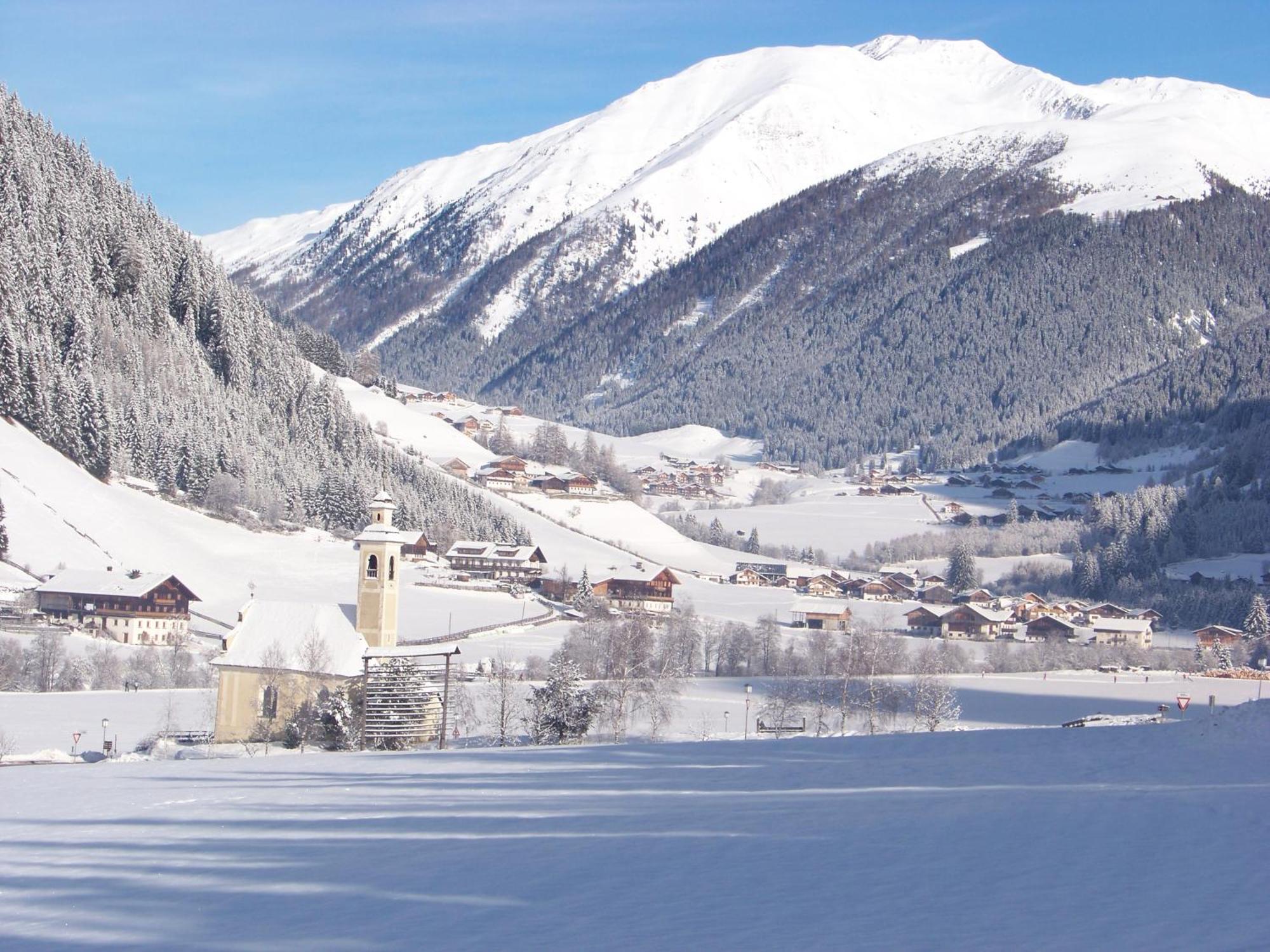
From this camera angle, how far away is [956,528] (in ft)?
578

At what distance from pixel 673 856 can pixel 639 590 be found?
88.1 m

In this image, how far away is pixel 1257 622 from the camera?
108188 mm

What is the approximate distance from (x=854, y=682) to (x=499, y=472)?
9716cm

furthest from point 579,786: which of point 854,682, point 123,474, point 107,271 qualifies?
point 107,271

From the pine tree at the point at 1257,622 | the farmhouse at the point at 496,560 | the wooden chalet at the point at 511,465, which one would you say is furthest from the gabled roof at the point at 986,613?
the wooden chalet at the point at 511,465

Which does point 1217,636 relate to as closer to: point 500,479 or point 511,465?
point 500,479

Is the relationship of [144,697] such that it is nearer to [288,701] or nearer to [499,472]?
[288,701]

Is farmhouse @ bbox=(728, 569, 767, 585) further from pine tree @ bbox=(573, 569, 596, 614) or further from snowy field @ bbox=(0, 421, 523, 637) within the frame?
snowy field @ bbox=(0, 421, 523, 637)

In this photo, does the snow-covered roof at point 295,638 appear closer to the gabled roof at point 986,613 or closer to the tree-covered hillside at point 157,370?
the tree-covered hillside at point 157,370

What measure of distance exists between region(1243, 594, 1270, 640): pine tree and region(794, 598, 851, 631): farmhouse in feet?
95.6

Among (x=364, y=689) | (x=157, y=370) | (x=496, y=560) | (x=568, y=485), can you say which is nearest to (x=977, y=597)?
(x=496, y=560)

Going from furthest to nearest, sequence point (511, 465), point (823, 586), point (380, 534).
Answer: point (511, 465) → point (823, 586) → point (380, 534)

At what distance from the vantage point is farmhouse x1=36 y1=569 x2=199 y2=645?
2958 inches

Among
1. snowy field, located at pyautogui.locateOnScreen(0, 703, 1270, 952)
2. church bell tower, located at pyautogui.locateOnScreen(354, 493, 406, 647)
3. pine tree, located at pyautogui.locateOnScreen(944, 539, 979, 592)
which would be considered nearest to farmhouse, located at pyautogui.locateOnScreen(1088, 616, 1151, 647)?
pine tree, located at pyautogui.locateOnScreen(944, 539, 979, 592)
